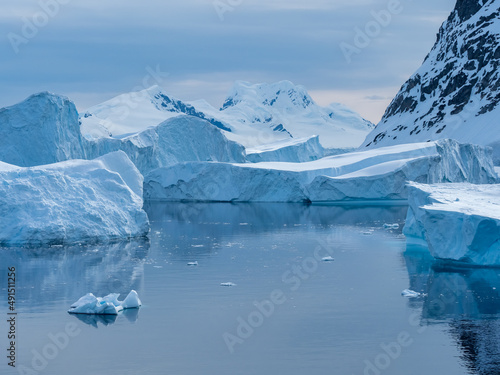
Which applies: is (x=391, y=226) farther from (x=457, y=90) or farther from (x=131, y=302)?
(x=457, y=90)

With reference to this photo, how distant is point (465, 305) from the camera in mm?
14156

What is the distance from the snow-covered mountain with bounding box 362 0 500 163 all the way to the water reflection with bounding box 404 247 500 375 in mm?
43682

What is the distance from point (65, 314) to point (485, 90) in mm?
59463

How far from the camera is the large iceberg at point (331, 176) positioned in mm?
39906

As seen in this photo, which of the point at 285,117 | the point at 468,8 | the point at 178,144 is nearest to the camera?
the point at 178,144

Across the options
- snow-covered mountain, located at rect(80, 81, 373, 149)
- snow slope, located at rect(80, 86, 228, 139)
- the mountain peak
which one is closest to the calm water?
snow slope, located at rect(80, 86, 228, 139)

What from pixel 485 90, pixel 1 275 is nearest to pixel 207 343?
pixel 1 275

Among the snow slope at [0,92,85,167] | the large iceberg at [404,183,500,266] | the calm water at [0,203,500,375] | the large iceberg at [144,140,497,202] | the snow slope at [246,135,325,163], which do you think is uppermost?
the snow slope at [246,135,325,163]

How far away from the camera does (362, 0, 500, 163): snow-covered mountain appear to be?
65.1m

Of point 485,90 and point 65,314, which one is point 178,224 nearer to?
point 65,314

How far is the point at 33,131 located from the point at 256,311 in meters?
27.7

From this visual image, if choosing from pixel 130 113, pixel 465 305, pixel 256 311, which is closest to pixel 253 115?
pixel 130 113

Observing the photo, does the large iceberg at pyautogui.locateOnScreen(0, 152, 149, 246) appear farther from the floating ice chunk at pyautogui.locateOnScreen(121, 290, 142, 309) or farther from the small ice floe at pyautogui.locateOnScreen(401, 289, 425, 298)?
the small ice floe at pyautogui.locateOnScreen(401, 289, 425, 298)

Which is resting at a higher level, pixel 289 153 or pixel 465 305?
pixel 289 153
